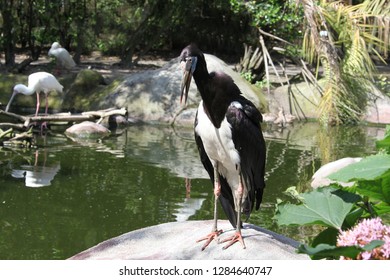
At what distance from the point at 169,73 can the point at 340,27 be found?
3.61 meters

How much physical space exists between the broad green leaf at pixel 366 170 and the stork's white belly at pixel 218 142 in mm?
1824

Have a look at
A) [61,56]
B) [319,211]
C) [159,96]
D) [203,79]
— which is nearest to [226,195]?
[203,79]

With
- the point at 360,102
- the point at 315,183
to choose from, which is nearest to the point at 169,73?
the point at 360,102

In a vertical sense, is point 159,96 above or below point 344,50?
below

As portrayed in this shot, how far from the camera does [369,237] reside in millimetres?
1854

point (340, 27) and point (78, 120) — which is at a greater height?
point (340, 27)

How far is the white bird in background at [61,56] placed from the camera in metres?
16.9

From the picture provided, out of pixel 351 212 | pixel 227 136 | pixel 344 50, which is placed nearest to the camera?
pixel 351 212

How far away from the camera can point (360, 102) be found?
14.7m

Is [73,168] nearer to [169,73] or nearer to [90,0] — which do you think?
[169,73]

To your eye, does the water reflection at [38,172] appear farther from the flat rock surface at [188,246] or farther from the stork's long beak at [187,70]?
the stork's long beak at [187,70]

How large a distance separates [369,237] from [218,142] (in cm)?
226

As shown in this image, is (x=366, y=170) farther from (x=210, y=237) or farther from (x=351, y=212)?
(x=210, y=237)

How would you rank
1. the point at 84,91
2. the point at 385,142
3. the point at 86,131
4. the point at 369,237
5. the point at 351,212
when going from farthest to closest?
the point at 84,91 → the point at 86,131 → the point at 385,142 → the point at 351,212 → the point at 369,237
